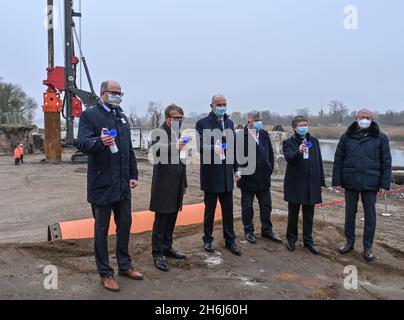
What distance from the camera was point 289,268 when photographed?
5.15 meters

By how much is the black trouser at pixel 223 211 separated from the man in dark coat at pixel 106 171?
4.32 ft

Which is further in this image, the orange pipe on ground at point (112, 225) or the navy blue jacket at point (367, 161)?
the orange pipe on ground at point (112, 225)

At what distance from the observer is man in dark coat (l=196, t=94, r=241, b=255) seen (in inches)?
211

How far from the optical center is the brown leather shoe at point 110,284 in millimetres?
4160

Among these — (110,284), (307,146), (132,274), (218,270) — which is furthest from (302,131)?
(110,284)

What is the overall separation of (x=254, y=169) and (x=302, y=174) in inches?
26.4

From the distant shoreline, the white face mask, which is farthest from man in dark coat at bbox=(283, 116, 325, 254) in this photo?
the distant shoreline

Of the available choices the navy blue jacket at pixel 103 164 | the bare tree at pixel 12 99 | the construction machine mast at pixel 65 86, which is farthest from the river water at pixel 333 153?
the bare tree at pixel 12 99

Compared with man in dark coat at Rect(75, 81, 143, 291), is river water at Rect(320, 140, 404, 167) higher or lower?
lower

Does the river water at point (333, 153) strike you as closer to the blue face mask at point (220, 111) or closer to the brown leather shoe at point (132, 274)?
the blue face mask at point (220, 111)

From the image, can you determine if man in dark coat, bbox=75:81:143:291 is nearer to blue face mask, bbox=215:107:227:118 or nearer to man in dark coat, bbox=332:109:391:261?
blue face mask, bbox=215:107:227:118

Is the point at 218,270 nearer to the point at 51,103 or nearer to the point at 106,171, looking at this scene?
the point at 106,171
